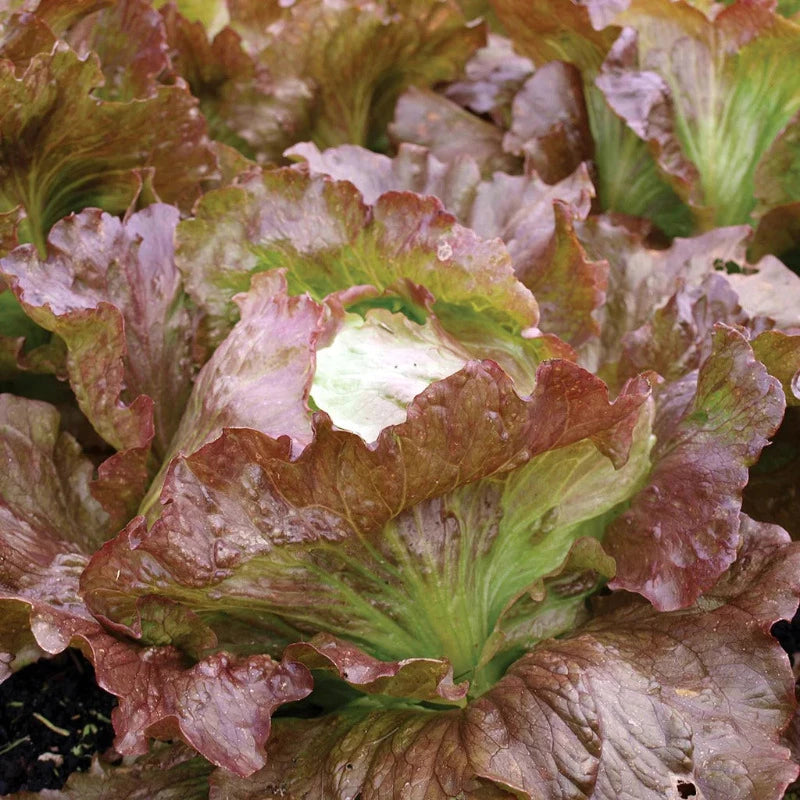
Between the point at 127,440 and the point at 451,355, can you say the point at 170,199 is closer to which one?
the point at 127,440

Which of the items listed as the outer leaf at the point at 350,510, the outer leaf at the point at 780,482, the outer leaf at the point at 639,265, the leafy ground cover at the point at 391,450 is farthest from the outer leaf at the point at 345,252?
the outer leaf at the point at 780,482

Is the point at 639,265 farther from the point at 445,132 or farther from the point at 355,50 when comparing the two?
the point at 355,50

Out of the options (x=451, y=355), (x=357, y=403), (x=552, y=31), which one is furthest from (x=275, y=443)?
(x=552, y=31)

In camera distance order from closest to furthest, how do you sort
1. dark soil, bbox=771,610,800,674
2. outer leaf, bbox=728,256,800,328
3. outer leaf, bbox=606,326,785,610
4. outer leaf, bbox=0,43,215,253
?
outer leaf, bbox=606,326,785,610 → outer leaf, bbox=0,43,215,253 → outer leaf, bbox=728,256,800,328 → dark soil, bbox=771,610,800,674

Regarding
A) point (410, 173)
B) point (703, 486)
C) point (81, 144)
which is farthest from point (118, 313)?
point (703, 486)

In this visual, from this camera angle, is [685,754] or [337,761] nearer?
[685,754]

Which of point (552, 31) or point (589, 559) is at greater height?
point (552, 31)

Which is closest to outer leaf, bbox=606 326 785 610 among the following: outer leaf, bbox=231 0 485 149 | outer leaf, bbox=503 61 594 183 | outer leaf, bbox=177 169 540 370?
outer leaf, bbox=177 169 540 370

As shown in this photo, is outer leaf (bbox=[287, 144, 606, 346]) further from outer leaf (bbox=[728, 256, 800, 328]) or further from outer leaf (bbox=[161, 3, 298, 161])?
outer leaf (bbox=[161, 3, 298, 161])
